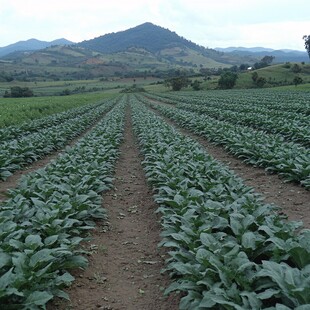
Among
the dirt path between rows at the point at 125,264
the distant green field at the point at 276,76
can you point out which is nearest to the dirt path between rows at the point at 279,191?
the dirt path between rows at the point at 125,264

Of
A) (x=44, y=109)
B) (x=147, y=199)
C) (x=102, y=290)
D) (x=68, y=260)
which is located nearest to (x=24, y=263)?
(x=68, y=260)

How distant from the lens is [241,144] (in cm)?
1232

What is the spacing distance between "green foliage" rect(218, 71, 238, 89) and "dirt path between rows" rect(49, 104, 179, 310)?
82901mm

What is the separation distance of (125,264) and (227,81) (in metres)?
86.7

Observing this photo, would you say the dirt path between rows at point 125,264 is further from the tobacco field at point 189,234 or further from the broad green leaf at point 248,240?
the broad green leaf at point 248,240

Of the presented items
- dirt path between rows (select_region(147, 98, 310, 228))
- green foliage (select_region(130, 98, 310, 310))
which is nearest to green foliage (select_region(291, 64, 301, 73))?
dirt path between rows (select_region(147, 98, 310, 228))

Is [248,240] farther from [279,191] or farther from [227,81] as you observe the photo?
[227,81]

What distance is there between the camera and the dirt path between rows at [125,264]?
4504 millimetres

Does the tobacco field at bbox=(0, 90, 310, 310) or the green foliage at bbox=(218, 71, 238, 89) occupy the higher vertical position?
the green foliage at bbox=(218, 71, 238, 89)

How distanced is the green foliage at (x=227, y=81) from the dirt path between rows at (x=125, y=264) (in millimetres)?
82901

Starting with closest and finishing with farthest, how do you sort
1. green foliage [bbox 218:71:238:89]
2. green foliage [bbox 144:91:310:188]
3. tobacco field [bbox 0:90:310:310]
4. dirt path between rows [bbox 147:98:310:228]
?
tobacco field [bbox 0:90:310:310] < dirt path between rows [bbox 147:98:310:228] < green foliage [bbox 144:91:310:188] < green foliage [bbox 218:71:238:89]

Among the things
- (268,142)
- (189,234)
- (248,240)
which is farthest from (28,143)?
(248,240)

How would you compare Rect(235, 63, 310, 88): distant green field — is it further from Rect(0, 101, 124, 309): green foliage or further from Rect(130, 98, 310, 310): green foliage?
Rect(130, 98, 310, 310): green foliage

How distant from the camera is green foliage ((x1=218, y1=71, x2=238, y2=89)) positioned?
88.0 m
